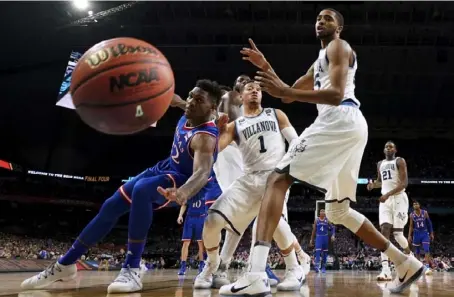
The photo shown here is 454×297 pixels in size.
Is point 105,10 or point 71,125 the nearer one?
point 105,10

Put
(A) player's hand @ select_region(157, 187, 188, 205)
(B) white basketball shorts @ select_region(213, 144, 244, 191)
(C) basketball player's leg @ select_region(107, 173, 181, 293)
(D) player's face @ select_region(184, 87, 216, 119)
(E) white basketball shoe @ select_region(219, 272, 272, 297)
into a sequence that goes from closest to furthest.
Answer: (E) white basketball shoe @ select_region(219, 272, 272, 297)
(A) player's hand @ select_region(157, 187, 188, 205)
(C) basketball player's leg @ select_region(107, 173, 181, 293)
(D) player's face @ select_region(184, 87, 216, 119)
(B) white basketball shorts @ select_region(213, 144, 244, 191)

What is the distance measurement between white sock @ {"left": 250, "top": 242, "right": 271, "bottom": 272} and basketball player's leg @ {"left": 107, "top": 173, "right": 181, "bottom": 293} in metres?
0.95

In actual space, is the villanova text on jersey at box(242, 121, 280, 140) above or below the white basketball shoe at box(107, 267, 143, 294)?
above

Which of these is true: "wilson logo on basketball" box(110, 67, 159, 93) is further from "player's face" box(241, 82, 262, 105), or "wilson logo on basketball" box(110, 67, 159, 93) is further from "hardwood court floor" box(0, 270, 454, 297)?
"player's face" box(241, 82, 262, 105)

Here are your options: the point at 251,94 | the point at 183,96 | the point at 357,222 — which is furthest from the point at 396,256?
the point at 183,96

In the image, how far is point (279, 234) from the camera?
4.49m

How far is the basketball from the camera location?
3.02 metres

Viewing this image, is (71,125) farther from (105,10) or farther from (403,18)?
(403,18)

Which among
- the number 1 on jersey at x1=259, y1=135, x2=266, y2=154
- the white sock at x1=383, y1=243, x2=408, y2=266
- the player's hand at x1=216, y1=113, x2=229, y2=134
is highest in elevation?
the player's hand at x1=216, y1=113, x2=229, y2=134

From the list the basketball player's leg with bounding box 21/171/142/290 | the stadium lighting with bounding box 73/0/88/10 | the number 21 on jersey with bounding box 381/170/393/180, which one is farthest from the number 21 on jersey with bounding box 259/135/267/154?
the stadium lighting with bounding box 73/0/88/10

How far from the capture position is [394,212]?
307 inches

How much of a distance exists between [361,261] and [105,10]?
1439 centimetres

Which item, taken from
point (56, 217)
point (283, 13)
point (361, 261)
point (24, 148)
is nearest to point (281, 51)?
point (283, 13)

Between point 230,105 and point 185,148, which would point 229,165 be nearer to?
point 230,105
